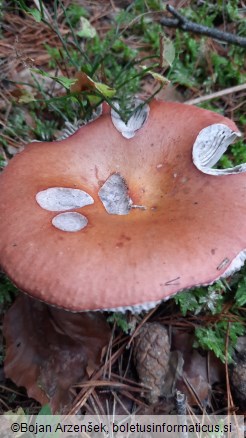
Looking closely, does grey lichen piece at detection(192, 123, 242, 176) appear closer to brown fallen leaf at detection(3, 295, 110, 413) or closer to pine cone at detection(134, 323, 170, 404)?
pine cone at detection(134, 323, 170, 404)

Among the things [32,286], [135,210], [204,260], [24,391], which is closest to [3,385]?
[24,391]

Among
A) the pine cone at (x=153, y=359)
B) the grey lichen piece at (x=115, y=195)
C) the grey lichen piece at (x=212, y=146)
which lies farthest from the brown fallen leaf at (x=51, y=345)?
the grey lichen piece at (x=212, y=146)

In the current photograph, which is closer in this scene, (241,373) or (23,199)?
(23,199)

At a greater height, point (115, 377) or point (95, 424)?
point (115, 377)

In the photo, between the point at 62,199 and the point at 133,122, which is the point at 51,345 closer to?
the point at 62,199

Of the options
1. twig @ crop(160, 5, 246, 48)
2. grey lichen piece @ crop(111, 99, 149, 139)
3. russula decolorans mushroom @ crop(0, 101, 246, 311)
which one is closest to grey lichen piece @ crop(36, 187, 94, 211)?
russula decolorans mushroom @ crop(0, 101, 246, 311)

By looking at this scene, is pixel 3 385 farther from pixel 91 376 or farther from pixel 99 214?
pixel 99 214
